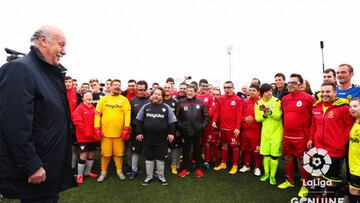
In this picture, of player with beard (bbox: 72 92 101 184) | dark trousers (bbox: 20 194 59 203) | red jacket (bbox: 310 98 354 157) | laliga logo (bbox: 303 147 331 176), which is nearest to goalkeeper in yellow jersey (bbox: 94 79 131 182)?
player with beard (bbox: 72 92 101 184)

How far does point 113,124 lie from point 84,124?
2.40 ft

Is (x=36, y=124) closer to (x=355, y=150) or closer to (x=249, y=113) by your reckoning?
(x=355, y=150)

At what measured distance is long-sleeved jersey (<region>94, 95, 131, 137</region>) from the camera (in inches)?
208

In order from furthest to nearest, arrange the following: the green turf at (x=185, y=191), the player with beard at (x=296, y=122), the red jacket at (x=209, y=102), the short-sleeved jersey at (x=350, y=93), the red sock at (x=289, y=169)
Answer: the red jacket at (x=209, y=102), the red sock at (x=289, y=169), the player with beard at (x=296, y=122), the green turf at (x=185, y=191), the short-sleeved jersey at (x=350, y=93)

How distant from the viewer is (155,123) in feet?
16.9

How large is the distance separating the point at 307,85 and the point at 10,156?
18.2 ft

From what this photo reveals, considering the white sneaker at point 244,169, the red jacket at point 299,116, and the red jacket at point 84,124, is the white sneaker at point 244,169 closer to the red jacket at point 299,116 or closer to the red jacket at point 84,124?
the red jacket at point 299,116

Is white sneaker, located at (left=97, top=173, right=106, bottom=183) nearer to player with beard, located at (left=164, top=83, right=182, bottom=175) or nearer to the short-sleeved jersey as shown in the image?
player with beard, located at (left=164, top=83, right=182, bottom=175)

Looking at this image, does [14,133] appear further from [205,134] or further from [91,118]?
[205,134]

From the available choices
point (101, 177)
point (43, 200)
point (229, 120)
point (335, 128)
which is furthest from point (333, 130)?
point (101, 177)

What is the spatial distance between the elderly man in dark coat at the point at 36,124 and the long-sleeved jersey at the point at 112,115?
3.09 meters

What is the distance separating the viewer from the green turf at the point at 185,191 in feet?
14.6

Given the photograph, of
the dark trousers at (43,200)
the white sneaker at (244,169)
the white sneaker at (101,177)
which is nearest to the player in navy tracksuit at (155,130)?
the white sneaker at (101,177)

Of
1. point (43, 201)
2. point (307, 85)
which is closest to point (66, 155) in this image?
point (43, 201)
